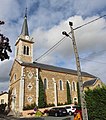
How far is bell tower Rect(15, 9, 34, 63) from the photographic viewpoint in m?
41.6

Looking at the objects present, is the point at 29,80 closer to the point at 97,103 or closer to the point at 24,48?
the point at 24,48

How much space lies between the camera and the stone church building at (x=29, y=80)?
3638 cm

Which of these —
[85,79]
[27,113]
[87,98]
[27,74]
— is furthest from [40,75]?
[87,98]

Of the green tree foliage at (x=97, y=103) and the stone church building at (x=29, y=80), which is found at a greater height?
the stone church building at (x=29, y=80)

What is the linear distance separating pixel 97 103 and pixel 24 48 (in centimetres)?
3120

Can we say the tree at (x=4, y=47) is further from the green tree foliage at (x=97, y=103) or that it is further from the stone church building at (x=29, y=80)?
the stone church building at (x=29, y=80)

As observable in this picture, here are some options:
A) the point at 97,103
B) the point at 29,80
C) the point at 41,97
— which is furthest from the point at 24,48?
the point at 97,103

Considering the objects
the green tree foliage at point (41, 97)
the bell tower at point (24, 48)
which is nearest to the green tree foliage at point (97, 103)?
the green tree foliage at point (41, 97)

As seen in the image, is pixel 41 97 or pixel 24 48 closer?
pixel 41 97

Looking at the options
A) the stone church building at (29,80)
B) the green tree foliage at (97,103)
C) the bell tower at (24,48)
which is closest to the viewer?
the green tree foliage at (97,103)

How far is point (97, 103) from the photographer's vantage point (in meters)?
14.3

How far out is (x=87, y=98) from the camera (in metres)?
15.0

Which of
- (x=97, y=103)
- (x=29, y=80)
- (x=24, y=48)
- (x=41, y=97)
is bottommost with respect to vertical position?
(x=97, y=103)

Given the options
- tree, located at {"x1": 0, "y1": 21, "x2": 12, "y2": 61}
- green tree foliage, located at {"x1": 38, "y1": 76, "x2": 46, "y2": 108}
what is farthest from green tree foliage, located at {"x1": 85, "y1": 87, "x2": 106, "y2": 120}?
green tree foliage, located at {"x1": 38, "y1": 76, "x2": 46, "y2": 108}
